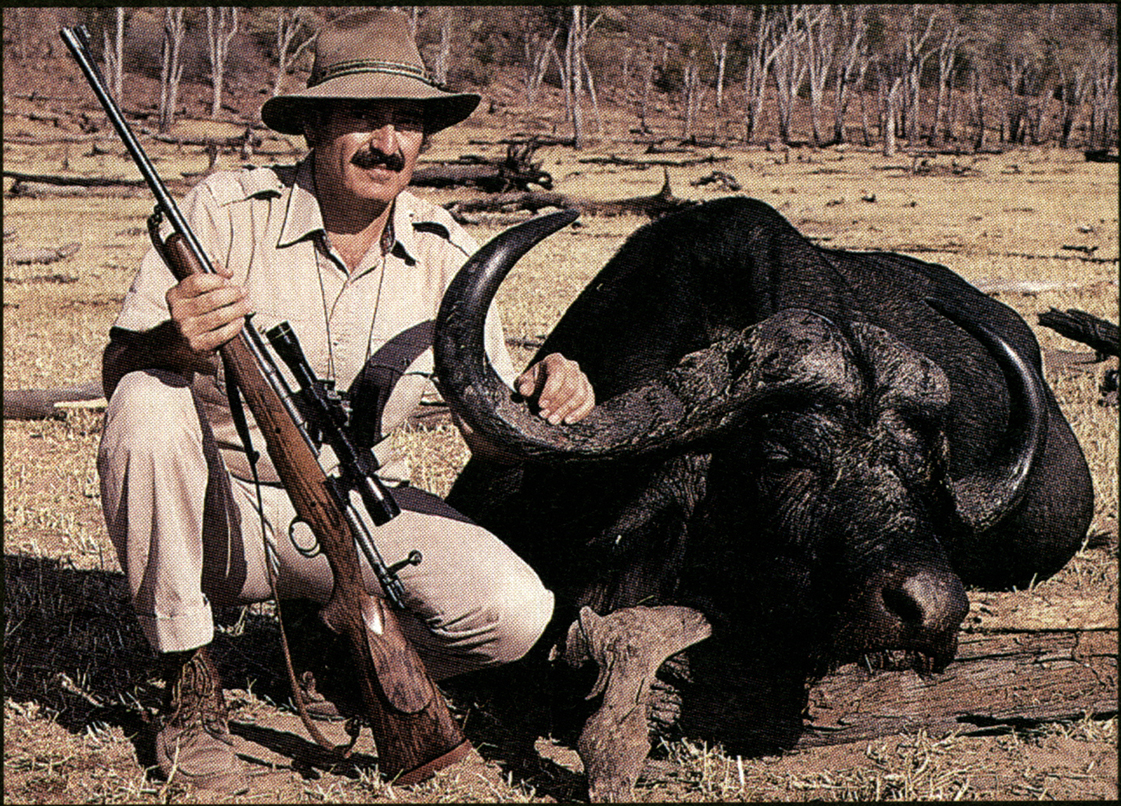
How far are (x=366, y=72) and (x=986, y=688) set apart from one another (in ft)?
9.13

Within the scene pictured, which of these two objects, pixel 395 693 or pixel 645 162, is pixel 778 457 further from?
pixel 645 162

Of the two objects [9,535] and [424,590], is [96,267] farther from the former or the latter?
[424,590]

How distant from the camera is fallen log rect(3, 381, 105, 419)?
725 cm

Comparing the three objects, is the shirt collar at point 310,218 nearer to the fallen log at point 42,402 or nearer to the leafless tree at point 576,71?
the fallen log at point 42,402

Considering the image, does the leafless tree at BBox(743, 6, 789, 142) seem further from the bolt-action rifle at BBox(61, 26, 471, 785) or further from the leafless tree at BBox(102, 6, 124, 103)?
the bolt-action rifle at BBox(61, 26, 471, 785)

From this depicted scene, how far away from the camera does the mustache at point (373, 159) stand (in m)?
3.90

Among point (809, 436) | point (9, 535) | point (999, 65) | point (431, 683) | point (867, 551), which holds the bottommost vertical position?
point (9, 535)

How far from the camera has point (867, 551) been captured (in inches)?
129

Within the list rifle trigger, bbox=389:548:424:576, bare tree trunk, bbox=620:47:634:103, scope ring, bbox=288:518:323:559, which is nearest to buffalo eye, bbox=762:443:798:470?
rifle trigger, bbox=389:548:424:576

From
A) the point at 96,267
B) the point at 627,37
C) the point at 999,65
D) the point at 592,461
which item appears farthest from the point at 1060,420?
the point at 999,65

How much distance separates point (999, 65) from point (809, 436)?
76418 mm

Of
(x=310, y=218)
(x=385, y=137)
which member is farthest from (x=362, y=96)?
(x=310, y=218)

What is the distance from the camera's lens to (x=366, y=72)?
390 centimetres

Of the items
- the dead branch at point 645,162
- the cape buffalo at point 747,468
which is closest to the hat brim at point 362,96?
the cape buffalo at point 747,468
